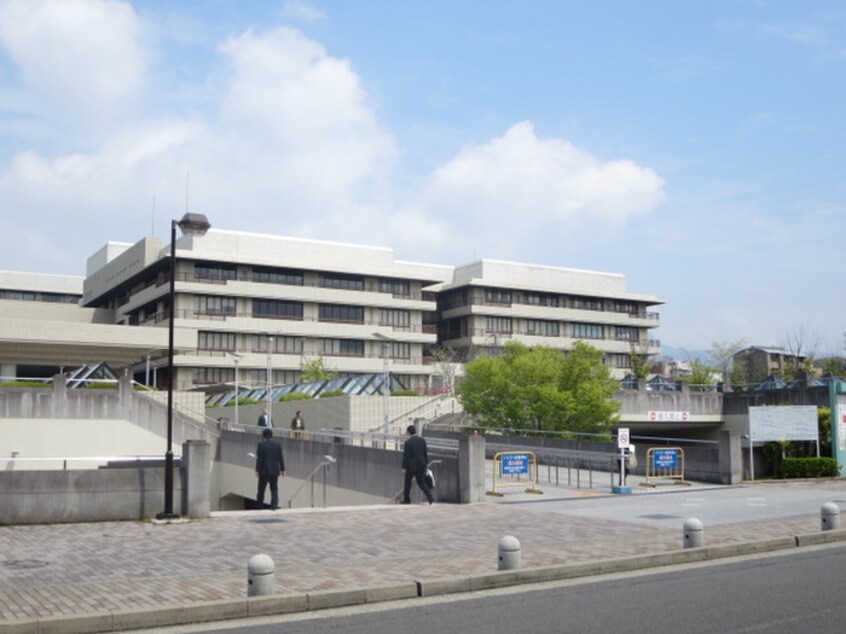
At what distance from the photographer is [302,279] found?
7888 centimetres

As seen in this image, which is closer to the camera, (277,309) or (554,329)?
(277,309)

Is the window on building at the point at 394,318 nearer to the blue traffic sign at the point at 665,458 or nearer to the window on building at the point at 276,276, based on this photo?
the window on building at the point at 276,276

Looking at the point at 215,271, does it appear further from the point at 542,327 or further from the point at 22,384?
the point at 22,384

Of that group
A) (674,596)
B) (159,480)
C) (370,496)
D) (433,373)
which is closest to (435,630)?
(674,596)

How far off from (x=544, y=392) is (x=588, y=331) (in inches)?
2264

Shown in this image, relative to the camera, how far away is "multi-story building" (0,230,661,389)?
73.3 meters

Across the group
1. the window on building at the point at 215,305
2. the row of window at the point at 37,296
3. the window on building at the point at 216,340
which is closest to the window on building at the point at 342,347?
the window on building at the point at 216,340

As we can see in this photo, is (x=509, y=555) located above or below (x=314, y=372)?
below

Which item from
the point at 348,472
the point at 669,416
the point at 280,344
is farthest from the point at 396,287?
the point at 348,472

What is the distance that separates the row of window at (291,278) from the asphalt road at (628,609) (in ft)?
215

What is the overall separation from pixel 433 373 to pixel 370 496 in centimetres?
5295

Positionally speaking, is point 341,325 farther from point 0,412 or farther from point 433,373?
point 0,412

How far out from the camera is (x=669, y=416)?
48.6m

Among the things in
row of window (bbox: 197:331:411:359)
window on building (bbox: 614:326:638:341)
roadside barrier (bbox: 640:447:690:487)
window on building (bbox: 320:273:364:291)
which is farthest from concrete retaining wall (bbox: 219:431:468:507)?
window on building (bbox: 614:326:638:341)
